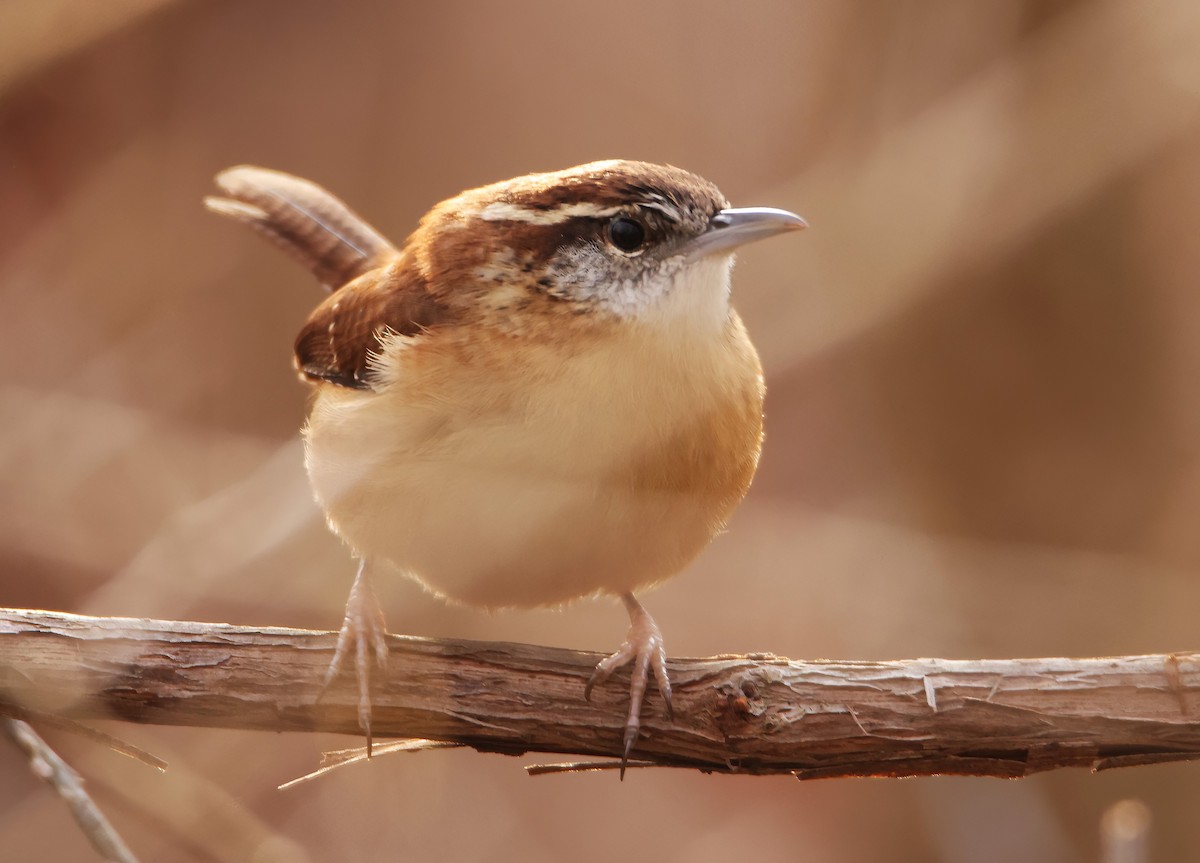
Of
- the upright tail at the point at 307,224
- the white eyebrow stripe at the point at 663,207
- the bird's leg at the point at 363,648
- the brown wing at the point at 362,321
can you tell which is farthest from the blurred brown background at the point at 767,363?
the white eyebrow stripe at the point at 663,207

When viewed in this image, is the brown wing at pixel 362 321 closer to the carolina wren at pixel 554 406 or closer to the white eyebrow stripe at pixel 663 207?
the carolina wren at pixel 554 406

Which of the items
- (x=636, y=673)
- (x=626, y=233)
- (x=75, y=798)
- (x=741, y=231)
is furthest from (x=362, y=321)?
(x=75, y=798)

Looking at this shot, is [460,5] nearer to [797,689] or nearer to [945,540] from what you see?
[945,540]

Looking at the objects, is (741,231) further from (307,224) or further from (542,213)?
(307,224)

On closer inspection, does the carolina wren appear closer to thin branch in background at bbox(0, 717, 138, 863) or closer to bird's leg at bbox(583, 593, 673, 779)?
bird's leg at bbox(583, 593, 673, 779)

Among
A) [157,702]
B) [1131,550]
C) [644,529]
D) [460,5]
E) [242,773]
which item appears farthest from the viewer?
[460,5]

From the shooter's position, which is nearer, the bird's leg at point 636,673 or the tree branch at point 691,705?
the tree branch at point 691,705

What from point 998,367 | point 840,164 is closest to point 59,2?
point 840,164
